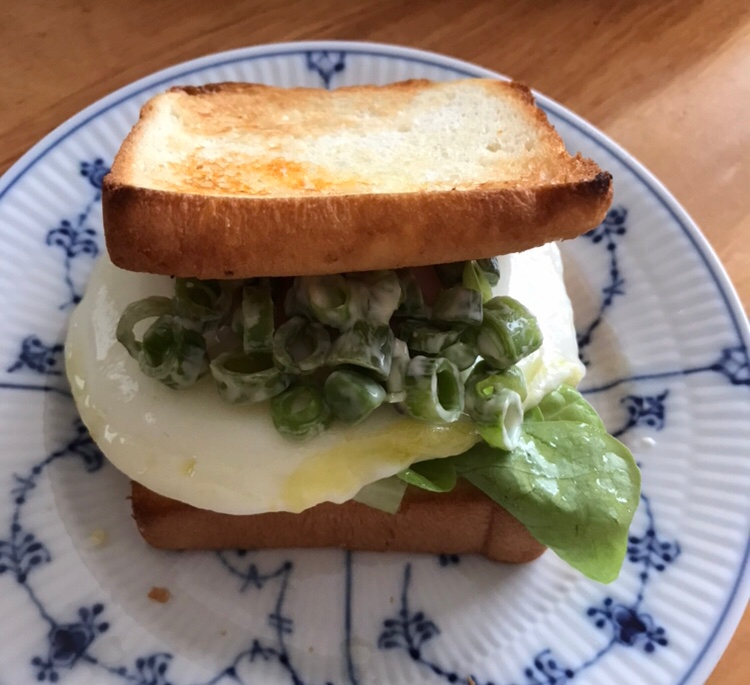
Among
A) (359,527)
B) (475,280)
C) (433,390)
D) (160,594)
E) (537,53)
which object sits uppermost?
(537,53)

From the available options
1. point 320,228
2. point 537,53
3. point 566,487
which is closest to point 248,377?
point 320,228

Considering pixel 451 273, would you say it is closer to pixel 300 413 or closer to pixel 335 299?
pixel 335 299

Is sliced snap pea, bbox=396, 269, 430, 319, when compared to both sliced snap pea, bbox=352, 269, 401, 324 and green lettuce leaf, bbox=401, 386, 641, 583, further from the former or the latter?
green lettuce leaf, bbox=401, 386, 641, 583

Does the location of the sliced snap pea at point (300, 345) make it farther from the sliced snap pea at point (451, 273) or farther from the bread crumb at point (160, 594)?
the bread crumb at point (160, 594)

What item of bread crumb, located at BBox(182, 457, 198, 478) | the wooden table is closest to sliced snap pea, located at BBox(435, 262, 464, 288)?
bread crumb, located at BBox(182, 457, 198, 478)

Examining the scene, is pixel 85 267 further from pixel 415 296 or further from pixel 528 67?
pixel 528 67

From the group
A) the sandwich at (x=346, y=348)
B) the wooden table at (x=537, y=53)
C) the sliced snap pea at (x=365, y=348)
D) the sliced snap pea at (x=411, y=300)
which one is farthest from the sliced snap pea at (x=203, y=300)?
the wooden table at (x=537, y=53)
